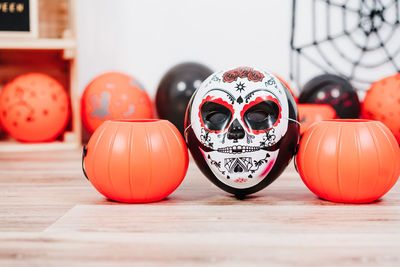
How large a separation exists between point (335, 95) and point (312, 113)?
0.25 m

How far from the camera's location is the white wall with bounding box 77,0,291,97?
10.6ft

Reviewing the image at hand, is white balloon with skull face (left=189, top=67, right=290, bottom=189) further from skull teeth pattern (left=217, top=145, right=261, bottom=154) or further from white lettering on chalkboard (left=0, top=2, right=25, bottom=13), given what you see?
white lettering on chalkboard (left=0, top=2, right=25, bottom=13)

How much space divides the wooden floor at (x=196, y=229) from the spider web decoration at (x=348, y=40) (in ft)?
5.80

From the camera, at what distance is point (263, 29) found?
3.28m

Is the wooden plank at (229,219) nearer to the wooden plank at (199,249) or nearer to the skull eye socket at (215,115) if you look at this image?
the wooden plank at (199,249)

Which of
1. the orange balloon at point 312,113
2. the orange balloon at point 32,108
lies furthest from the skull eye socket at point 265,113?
the orange balloon at point 32,108

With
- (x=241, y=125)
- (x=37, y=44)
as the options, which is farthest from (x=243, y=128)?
(x=37, y=44)

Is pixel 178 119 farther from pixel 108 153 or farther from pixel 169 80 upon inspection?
pixel 108 153

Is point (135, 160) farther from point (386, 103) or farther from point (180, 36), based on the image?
point (180, 36)

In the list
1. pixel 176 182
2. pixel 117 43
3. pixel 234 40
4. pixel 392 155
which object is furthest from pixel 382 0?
pixel 176 182

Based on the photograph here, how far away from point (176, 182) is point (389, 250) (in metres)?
0.68

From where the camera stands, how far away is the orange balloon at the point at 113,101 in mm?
2721

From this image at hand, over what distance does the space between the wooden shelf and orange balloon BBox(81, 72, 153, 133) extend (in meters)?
0.28

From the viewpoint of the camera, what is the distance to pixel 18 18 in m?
2.69
